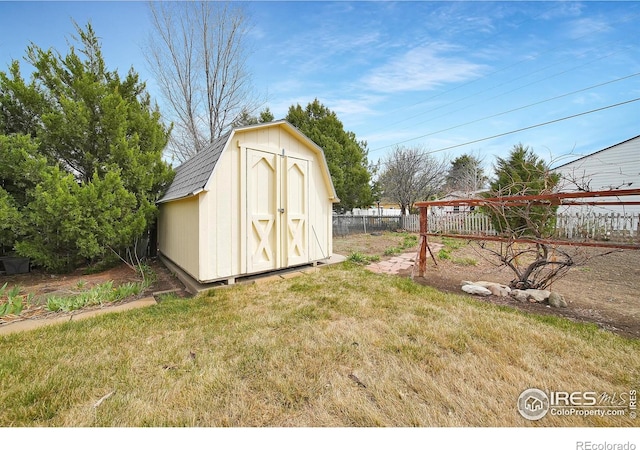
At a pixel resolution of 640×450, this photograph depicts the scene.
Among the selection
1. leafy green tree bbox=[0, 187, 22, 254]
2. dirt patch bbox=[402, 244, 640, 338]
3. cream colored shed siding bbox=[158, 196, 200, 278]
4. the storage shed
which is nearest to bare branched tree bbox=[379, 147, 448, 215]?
Result: dirt patch bbox=[402, 244, 640, 338]

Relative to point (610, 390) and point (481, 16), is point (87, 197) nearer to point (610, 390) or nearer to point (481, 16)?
point (610, 390)

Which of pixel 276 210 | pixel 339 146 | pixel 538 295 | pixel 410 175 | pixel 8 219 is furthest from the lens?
pixel 410 175

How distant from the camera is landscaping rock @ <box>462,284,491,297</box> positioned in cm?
406

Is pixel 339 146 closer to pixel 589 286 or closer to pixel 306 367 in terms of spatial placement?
pixel 589 286

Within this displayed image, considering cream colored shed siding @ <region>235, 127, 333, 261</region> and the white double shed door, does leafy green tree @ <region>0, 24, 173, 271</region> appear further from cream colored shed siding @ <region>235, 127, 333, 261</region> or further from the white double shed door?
cream colored shed siding @ <region>235, 127, 333, 261</region>

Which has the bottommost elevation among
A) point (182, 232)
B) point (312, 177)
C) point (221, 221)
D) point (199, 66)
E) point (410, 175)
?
point (182, 232)

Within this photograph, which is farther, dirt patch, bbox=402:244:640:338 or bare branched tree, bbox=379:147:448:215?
bare branched tree, bbox=379:147:448:215

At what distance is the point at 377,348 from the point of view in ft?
7.77

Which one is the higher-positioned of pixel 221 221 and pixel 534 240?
pixel 221 221

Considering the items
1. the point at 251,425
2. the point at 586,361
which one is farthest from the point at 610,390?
the point at 251,425

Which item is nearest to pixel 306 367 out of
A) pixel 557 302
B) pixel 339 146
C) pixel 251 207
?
pixel 251 207

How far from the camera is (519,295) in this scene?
12.5 feet

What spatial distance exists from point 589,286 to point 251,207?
6.26 metres

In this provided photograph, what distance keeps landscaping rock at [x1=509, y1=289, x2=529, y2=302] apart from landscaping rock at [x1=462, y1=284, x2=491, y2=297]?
313mm
